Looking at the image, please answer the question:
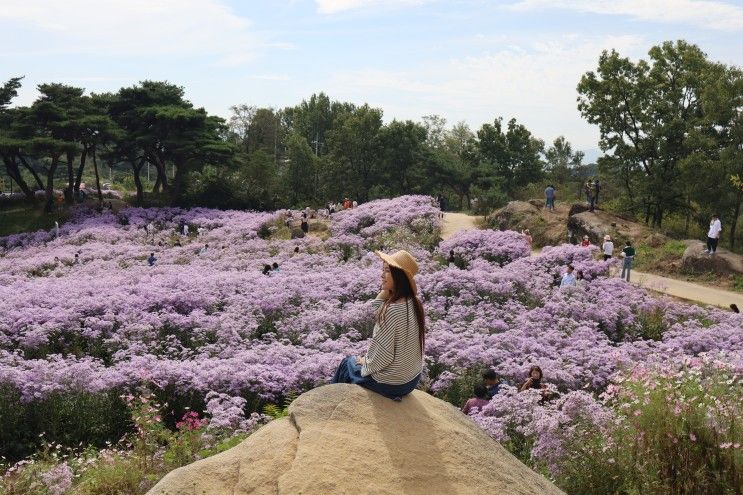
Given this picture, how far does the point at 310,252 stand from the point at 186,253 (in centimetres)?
613

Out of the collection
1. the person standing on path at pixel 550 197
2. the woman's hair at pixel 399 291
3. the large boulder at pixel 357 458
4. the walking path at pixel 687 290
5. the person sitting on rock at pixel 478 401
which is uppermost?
the woman's hair at pixel 399 291

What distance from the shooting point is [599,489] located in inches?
276

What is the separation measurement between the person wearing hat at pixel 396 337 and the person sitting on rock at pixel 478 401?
14.3 feet

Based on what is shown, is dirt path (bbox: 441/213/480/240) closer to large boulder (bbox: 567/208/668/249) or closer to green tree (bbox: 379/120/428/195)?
large boulder (bbox: 567/208/668/249)

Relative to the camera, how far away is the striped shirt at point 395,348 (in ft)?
18.8

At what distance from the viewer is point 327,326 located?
16281 mm

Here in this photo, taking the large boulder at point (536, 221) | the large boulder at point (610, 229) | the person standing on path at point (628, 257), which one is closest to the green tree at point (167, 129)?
the large boulder at point (536, 221)

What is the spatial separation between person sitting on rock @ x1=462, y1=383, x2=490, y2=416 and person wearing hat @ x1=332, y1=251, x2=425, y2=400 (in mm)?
4366

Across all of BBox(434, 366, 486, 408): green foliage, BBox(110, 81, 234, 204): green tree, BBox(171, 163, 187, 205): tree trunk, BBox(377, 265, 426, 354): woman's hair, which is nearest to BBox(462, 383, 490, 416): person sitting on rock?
BBox(434, 366, 486, 408): green foliage

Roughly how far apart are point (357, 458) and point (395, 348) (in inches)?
42.9

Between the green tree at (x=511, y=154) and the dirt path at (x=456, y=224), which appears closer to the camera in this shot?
the dirt path at (x=456, y=224)

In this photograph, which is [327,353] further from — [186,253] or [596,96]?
[596,96]

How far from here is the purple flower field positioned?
1168cm

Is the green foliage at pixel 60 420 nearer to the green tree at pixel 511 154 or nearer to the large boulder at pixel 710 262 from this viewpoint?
the large boulder at pixel 710 262
